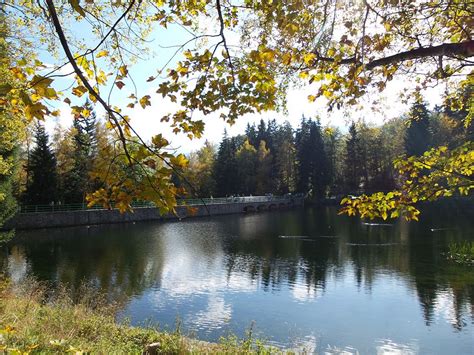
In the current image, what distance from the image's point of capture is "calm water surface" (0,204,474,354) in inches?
477

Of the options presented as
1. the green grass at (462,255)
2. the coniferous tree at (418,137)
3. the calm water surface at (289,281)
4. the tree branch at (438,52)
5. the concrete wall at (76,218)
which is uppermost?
the coniferous tree at (418,137)

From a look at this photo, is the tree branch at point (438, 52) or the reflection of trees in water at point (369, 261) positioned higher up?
the tree branch at point (438, 52)

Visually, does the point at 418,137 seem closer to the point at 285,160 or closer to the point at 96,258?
the point at 285,160

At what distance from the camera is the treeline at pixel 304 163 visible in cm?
6656

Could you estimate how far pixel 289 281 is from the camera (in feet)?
58.6

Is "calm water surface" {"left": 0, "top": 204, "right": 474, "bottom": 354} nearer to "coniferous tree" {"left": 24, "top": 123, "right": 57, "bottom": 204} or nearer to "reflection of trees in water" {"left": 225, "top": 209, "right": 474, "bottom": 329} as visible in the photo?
"reflection of trees in water" {"left": 225, "top": 209, "right": 474, "bottom": 329}

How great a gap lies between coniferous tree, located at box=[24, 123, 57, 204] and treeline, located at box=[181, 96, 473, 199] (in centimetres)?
2673

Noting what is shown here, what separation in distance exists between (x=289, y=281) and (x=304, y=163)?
177ft

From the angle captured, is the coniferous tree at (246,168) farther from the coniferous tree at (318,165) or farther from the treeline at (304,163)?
the coniferous tree at (318,165)

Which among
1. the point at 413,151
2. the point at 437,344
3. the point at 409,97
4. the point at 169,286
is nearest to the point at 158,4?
the point at 409,97

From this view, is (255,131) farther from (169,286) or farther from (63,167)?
(169,286)

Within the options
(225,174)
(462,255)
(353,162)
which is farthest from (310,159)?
(462,255)

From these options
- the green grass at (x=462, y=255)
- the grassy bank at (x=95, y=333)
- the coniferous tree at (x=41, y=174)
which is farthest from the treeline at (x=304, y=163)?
the grassy bank at (x=95, y=333)

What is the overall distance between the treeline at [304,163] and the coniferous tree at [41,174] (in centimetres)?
2673
